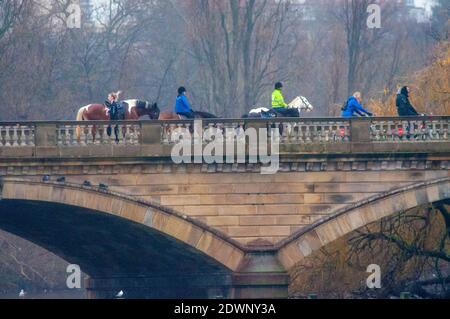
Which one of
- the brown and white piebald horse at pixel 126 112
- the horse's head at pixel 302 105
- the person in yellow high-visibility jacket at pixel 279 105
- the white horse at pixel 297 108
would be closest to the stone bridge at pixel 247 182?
the person in yellow high-visibility jacket at pixel 279 105

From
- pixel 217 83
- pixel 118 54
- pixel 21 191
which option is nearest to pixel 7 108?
pixel 217 83

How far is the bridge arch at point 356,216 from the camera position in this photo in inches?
1543

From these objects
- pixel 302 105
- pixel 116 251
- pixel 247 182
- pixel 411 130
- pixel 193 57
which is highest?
pixel 193 57

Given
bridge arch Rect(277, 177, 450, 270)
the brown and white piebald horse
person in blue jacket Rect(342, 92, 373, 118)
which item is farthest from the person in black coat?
the brown and white piebald horse

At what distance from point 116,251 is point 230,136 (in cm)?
732

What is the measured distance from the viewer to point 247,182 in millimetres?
39281

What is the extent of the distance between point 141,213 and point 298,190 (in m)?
3.08

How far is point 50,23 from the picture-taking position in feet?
220

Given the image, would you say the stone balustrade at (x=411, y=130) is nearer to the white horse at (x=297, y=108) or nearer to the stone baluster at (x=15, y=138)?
the white horse at (x=297, y=108)

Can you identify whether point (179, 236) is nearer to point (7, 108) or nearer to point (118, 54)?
point (7, 108)

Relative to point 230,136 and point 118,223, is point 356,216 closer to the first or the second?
point 230,136

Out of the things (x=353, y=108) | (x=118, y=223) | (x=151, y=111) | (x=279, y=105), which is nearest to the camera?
(x=353, y=108)

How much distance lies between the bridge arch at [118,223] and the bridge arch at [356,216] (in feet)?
3.51

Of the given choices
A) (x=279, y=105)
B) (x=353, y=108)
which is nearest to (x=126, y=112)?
(x=279, y=105)
